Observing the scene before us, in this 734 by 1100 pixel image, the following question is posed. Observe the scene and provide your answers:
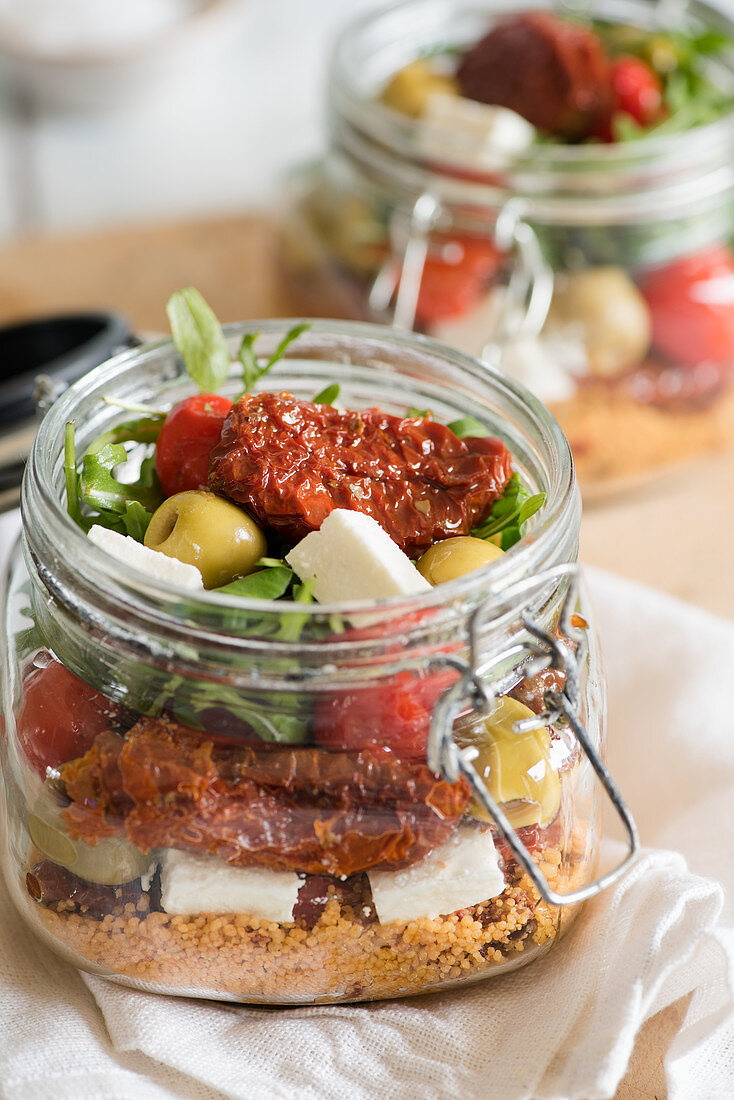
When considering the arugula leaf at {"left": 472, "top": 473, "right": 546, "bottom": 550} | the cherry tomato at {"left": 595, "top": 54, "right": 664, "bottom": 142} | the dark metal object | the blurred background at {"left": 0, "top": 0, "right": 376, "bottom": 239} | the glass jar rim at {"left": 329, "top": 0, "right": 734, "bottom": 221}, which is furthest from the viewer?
the blurred background at {"left": 0, "top": 0, "right": 376, "bottom": 239}

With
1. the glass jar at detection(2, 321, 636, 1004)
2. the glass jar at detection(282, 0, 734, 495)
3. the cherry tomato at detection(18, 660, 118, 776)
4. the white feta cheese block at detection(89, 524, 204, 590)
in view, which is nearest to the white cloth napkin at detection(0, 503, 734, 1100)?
the glass jar at detection(2, 321, 636, 1004)

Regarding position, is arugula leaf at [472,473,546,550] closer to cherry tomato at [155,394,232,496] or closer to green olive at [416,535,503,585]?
green olive at [416,535,503,585]

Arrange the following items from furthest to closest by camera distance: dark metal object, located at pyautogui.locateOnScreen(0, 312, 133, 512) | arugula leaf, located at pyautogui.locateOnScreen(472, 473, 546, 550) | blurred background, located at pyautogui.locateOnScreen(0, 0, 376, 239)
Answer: blurred background, located at pyautogui.locateOnScreen(0, 0, 376, 239)
dark metal object, located at pyautogui.locateOnScreen(0, 312, 133, 512)
arugula leaf, located at pyautogui.locateOnScreen(472, 473, 546, 550)

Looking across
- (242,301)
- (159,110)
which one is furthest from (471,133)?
(159,110)

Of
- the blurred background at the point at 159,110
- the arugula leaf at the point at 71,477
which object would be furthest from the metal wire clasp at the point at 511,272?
the blurred background at the point at 159,110

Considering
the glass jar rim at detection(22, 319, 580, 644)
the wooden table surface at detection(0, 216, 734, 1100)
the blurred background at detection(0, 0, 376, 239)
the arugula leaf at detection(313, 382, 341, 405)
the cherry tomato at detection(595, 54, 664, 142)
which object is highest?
the cherry tomato at detection(595, 54, 664, 142)

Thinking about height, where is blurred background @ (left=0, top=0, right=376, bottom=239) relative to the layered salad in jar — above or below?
below
